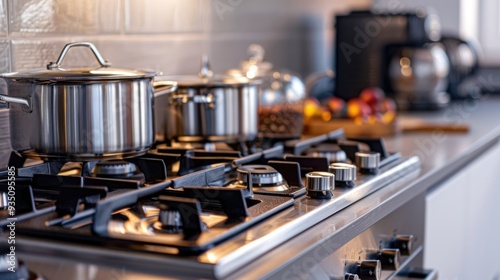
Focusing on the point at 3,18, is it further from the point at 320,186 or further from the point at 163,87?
the point at 320,186

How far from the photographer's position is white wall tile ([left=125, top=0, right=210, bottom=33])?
1680 millimetres

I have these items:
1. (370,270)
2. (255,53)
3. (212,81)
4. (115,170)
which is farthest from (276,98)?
(370,270)

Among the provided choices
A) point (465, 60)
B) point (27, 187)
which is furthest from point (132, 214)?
point (465, 60)

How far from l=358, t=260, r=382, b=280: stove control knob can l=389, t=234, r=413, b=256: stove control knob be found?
0.62 feet

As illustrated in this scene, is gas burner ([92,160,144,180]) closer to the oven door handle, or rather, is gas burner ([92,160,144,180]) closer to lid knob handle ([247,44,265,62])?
the oven door handle

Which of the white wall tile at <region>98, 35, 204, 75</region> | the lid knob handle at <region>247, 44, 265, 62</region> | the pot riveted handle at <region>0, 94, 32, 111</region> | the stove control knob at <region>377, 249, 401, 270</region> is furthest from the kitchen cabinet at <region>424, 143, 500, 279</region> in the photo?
the pot riveted handle at <region>0, 94, 32, 111</region>

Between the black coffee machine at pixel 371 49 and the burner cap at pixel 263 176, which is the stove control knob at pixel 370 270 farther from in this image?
the black coffee machine at pixel 371 49

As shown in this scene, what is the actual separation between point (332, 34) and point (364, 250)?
1.75m

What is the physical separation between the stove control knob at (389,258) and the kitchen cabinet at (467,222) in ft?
0.98

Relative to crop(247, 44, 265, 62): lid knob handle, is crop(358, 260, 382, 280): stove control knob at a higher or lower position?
lower

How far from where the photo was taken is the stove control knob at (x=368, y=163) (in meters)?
1.40

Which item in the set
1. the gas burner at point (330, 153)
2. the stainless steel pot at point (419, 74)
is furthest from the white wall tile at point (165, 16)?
the stainless steel pot at point (419, 74)

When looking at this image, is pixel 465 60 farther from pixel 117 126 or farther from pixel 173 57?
Result: pixel 117 126

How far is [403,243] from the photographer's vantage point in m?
1.34
